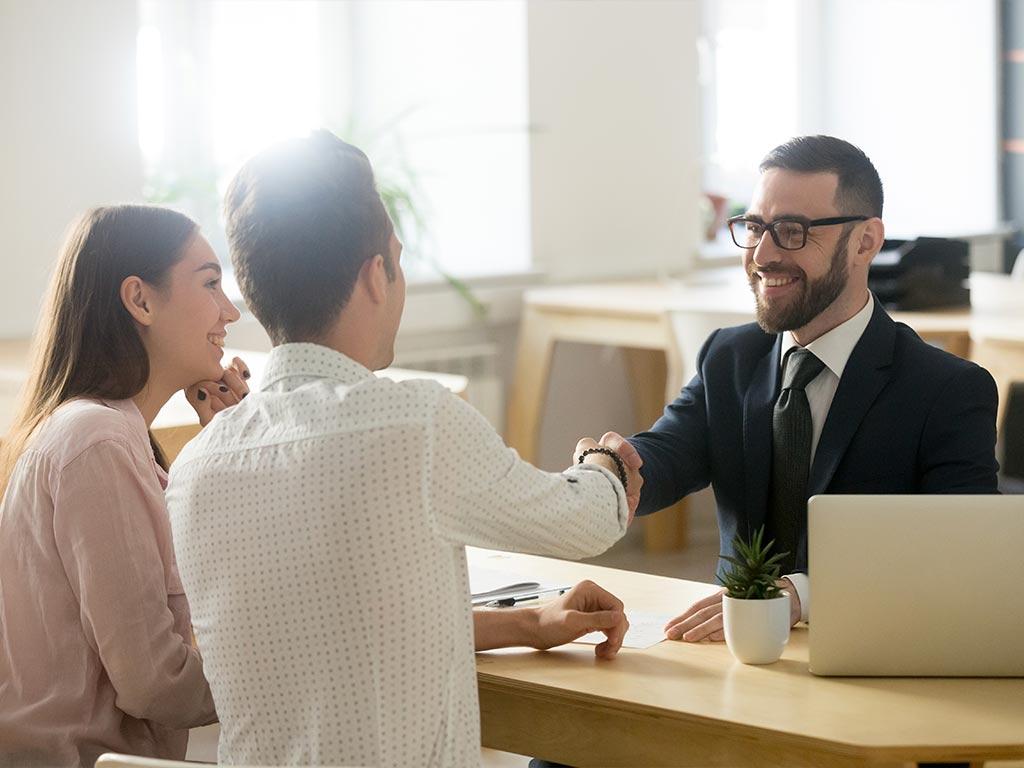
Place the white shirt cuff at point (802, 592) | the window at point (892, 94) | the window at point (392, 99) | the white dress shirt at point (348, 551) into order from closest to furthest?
the white dress shirt at point (348, 551)
the white shirt cuff at point (802, 592)
the window at point (392, 99)
the window at point (892, 94)

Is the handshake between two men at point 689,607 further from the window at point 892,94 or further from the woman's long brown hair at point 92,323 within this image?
the window at point 892,94

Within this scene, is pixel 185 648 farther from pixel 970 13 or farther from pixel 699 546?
pixel 970 13

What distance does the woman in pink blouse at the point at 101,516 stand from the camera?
1.71 meters

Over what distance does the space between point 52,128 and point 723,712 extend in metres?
2.84

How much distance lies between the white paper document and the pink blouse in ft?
1.56

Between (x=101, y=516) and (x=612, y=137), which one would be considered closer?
(x=101, y=516)

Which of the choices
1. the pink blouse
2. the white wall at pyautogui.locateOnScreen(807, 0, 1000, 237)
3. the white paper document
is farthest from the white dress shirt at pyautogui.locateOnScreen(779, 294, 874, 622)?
the white wall at pyautogui.locateOnScreen(807, 0, 1000, 237)

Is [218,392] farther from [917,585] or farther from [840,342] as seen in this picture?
[917,585]

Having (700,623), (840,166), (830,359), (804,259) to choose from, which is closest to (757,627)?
(700,623)

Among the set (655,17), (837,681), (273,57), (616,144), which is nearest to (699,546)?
(616,144)

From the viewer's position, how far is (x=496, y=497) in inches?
57.2

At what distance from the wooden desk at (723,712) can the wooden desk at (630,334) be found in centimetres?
235

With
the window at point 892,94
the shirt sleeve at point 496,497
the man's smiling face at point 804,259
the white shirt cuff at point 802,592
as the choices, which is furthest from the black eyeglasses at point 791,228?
the window at point 892,94

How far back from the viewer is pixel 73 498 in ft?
5.63
